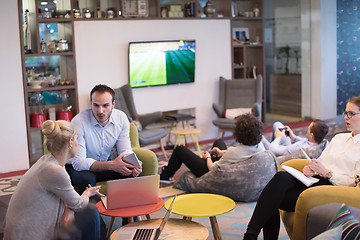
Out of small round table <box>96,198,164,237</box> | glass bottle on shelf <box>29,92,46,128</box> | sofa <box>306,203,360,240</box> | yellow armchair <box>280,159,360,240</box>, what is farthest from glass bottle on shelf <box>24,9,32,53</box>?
sofa <box>306,203,360,240</box>

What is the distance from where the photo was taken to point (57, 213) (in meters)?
2.84

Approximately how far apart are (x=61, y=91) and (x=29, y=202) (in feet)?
14.1

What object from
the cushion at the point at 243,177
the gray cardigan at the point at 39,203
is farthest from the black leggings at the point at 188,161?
the gray cardigan at the point at 39,203

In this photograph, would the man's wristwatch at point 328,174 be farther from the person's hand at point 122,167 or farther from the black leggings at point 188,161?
the black leggings at point 188,161

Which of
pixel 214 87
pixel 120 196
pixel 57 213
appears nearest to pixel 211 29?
pixel 214 87

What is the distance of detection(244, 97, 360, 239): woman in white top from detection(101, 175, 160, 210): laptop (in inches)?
27.1

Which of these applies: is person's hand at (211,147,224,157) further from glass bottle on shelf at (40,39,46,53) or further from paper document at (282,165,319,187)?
glass bottle on shelf at (40,39,46,53)

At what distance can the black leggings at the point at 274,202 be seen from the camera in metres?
3.42

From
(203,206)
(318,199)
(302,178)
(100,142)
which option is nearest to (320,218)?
(318,199)

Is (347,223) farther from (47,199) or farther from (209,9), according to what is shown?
(209,9)

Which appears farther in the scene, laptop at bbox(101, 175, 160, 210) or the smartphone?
the smartphone

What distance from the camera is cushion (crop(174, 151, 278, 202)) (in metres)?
4.60

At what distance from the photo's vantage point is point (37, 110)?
22.4ft

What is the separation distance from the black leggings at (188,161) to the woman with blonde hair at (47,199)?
7.26 feet
